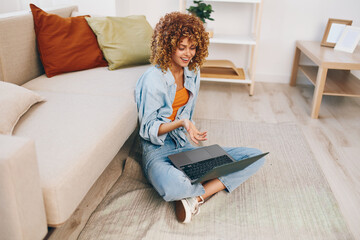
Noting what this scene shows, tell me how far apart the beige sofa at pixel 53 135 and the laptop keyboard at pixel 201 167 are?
0.34 metres

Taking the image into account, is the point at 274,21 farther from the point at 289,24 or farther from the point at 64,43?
the point at 64,43

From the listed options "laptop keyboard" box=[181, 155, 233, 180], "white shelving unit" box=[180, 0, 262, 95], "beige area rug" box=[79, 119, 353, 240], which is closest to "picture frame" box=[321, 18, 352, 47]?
"white shelving unit" box=[180, 0, 262, 95]

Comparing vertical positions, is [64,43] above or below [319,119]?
above

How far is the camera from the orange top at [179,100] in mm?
1759

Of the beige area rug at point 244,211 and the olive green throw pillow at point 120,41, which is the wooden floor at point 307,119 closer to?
the beige area rug at point 244,211

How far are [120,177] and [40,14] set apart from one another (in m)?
1.03

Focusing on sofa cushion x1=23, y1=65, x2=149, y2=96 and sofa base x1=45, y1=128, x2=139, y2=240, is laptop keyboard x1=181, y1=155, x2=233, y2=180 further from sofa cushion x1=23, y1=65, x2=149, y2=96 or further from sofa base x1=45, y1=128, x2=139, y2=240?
sofa cushion x1=23, y1=65, x2=149, y2=96

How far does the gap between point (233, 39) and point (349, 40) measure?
934 millimetres

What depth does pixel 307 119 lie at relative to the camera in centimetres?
257

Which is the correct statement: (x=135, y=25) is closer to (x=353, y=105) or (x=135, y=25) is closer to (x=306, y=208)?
(x=306, y=208)

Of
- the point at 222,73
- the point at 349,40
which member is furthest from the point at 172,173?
the point at 349,40

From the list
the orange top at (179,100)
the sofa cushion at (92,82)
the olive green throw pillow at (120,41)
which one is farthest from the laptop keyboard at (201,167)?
the olive green throw pillow at (120,41)

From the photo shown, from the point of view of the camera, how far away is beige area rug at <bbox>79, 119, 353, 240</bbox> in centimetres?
141

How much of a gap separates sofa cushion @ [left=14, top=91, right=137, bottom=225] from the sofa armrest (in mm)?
74
